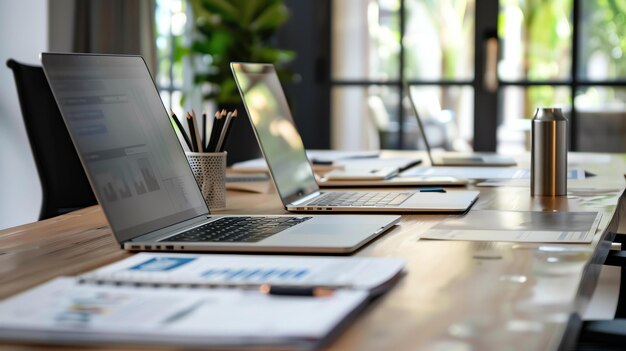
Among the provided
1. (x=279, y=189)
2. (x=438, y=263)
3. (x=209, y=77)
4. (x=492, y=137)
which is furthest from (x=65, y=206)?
(x=492, y=137)

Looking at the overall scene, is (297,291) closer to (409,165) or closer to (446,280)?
(446,280)

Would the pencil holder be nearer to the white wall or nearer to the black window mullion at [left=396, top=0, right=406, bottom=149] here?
the white wall

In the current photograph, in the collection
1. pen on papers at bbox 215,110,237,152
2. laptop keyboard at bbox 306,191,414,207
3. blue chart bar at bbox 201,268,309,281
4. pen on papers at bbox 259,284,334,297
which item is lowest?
laptop keyboard at bbox 306,191,414,207

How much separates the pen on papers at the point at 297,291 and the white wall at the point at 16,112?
342 cm

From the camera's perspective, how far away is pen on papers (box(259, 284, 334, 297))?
0.90m

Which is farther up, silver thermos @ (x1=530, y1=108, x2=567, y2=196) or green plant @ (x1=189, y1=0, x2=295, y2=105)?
green plant @ (x1=189, y1=0, x2=295, y2=105)

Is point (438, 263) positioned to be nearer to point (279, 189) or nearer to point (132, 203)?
point (132, 203)

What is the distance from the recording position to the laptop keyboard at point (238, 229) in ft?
4.29

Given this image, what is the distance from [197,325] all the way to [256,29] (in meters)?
4.54

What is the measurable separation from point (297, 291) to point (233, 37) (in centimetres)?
442

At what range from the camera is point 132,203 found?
134 centimetres

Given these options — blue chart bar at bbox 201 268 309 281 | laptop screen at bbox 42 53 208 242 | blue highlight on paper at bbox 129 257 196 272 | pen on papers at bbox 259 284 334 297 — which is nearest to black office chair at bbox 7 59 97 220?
laptop screen at bbox 42 53 208 242

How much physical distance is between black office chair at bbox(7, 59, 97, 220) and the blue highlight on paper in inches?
59.3

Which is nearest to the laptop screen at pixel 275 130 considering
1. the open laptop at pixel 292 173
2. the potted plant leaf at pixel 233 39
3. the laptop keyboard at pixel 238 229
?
the open laptop at pixel 292 173
